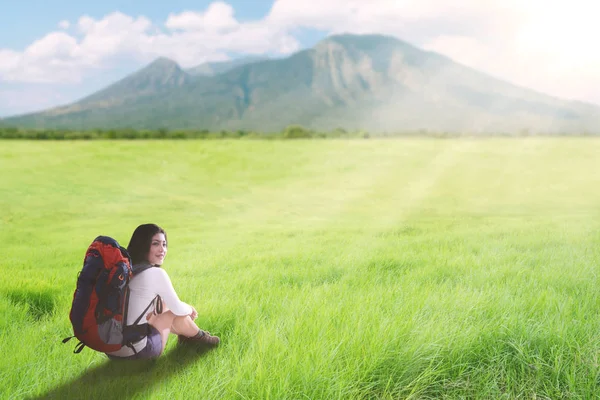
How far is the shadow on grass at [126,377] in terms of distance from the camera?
2504 mm

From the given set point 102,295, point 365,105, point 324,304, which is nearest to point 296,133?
point 324,304

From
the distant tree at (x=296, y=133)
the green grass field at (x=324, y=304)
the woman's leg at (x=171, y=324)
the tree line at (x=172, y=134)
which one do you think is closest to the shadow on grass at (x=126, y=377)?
the green grass field at (x=324, y=304)

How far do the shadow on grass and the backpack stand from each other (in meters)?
0.23

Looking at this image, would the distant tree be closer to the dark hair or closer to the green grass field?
the green grass field

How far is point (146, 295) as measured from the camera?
105 inches

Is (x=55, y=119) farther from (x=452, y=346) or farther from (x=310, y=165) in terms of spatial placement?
(x=452, y=346)

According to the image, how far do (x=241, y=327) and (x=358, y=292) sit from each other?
1253 millimetres

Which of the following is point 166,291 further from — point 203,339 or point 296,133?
point 296,133

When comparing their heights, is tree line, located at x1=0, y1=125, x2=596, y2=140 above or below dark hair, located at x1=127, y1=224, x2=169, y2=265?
above

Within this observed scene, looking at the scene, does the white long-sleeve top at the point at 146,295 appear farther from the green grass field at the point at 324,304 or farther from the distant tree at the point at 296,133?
the distant tree at the point at 296,133

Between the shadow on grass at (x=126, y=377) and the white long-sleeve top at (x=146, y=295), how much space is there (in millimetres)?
138

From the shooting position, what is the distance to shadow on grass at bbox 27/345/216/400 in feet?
8.21

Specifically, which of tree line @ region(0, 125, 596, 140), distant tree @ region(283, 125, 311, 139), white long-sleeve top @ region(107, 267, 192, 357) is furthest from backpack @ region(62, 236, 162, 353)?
distant tree @ region(283, 125, 311, 139)

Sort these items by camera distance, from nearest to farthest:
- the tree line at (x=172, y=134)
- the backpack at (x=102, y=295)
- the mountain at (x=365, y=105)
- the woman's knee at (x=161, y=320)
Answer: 1. the backpack at (x=102, y=295)
2. the woman's knee at (x=161, y=320)
3. the tree line at (x=172, y=134)
4. the mountain at (x=365, y=105)
